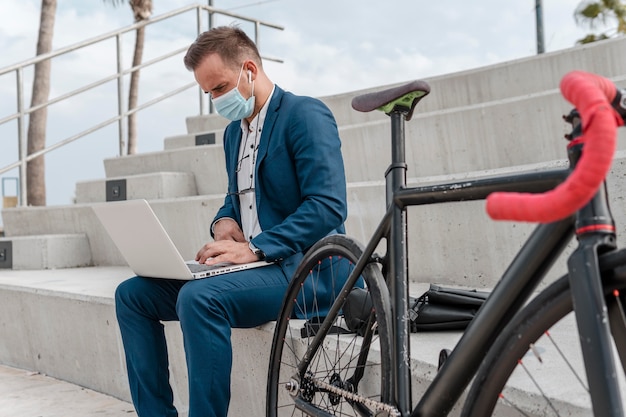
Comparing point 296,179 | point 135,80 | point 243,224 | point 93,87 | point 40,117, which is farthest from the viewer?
point 135,80

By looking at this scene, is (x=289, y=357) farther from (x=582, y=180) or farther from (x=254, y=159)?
(x=582, y=180)

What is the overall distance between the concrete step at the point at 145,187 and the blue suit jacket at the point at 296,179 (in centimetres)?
241

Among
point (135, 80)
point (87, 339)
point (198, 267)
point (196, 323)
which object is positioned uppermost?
point (135, 80)

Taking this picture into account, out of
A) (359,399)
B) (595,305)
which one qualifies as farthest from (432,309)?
(595,305)

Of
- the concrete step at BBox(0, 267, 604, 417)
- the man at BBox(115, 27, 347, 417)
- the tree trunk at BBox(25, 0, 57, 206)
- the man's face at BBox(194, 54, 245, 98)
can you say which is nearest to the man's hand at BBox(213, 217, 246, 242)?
the man at BBox(115, 27, 347, 417)

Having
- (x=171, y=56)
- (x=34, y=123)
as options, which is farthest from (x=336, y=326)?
(x=34, y=123)

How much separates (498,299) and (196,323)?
3.12ft

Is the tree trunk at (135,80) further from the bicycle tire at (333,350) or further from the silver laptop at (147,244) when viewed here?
A: the bicycle tire at (333,350)

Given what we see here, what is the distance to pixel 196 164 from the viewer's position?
4621mm

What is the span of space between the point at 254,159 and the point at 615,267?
4.50 ft

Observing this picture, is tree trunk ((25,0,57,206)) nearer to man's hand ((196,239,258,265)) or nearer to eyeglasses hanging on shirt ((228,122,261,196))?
eyeglasses hanging on shirt ((228,122,261,196))

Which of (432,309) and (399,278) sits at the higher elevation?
(399,278)

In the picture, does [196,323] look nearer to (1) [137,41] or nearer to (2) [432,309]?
(2) [432,309]

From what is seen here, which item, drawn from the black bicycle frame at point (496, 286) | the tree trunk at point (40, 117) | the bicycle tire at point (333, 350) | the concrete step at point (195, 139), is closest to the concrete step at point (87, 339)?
the bicycle tire at point (333, 350)
